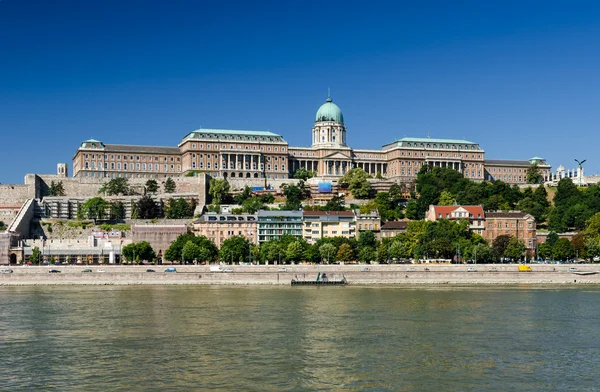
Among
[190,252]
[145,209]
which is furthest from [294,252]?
[145,209]

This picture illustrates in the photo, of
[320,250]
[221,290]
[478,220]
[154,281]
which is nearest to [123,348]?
[221,290]

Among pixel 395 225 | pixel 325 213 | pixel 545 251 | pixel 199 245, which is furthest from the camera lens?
pixel 325 213

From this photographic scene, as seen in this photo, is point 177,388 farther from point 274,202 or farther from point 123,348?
point 274,202

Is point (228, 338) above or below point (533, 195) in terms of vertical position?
below

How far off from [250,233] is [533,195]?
147ft

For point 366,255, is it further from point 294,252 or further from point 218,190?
point 218,190

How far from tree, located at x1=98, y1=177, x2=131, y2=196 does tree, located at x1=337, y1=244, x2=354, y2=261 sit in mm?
44346

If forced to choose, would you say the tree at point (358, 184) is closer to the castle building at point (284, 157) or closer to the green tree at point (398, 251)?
the castle building at point (284, 157)

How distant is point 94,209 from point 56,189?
1403 centimetres

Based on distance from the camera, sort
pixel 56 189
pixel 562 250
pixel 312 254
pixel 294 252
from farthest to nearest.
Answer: pixel 56 189, pixel 562 250, pixel 312 254, pixel 294 252

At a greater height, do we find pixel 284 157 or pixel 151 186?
pixel 284 157

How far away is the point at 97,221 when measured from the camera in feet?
339

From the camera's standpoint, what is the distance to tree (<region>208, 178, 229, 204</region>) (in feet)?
375

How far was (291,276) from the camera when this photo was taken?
69.7 m
